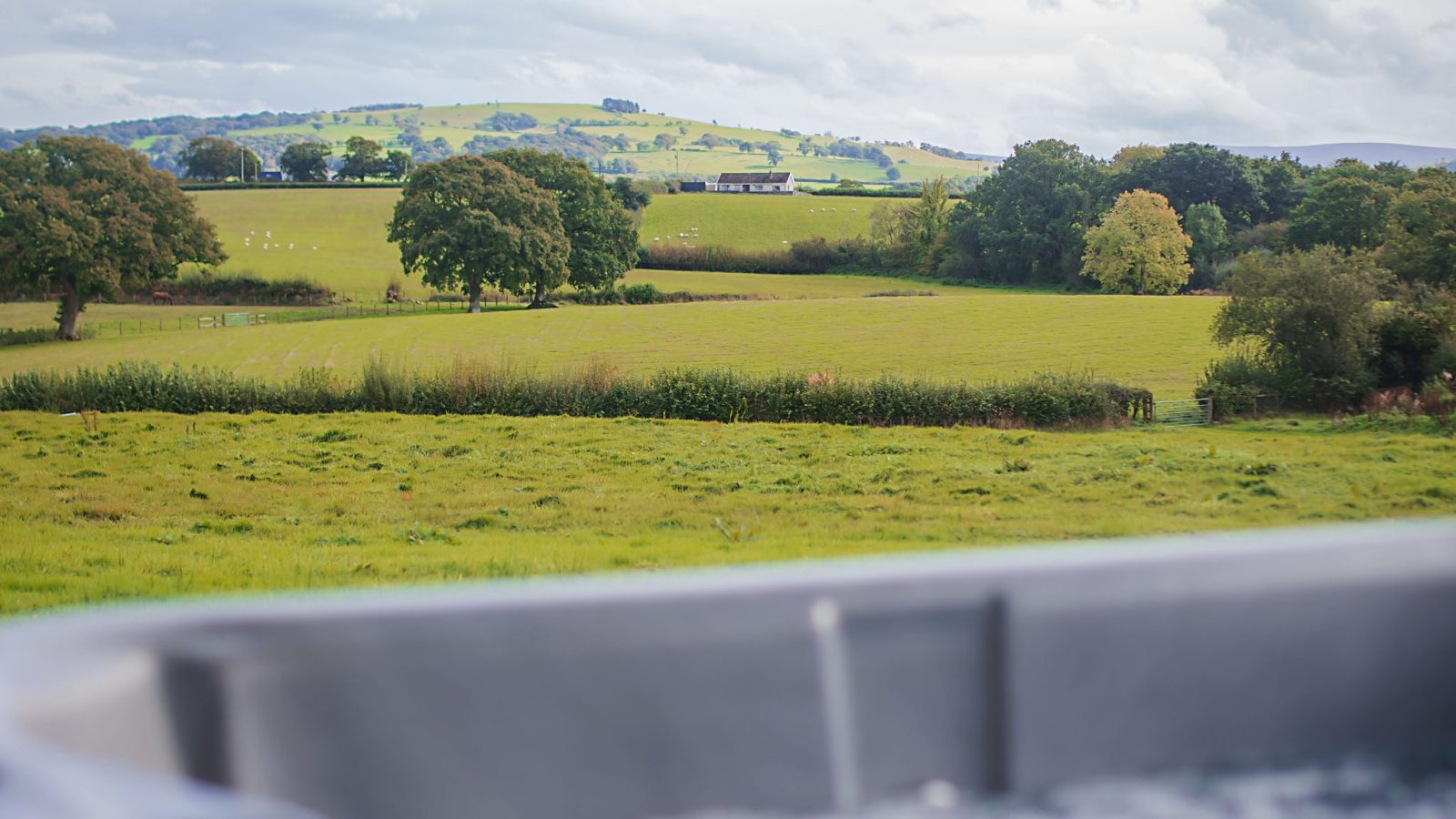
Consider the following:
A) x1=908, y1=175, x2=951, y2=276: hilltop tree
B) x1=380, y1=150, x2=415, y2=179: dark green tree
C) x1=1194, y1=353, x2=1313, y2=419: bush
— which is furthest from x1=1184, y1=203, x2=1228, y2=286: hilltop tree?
x1=380, y1=150, x2=415, y2=179: dark green tree

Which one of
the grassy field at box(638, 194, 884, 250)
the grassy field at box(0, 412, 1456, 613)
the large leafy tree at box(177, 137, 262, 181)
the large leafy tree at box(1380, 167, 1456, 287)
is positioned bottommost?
the grassy field at box(0, 412, 1456, 613)

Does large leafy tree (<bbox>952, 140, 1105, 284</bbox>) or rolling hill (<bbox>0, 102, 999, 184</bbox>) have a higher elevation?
rolling hill (<bbox>0, 102, 999, 184</bbox>)

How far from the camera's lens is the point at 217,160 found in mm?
49531

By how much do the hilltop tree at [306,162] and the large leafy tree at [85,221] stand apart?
24270 mm

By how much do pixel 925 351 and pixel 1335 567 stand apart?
23.1m

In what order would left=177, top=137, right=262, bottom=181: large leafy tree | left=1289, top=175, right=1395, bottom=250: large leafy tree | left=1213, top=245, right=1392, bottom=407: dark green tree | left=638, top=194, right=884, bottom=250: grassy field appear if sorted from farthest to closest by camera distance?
left=177, top=137, right=262, bottom=181: large leafy tree
left=638, top=194, right=884, bottom=250: grassy field
left=1289, top=175, right=1395, bottom=250: large leafy tree
left=1213, top=245, right=1392, bottom=407: dark green tree

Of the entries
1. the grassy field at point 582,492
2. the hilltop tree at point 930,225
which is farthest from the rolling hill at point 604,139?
the grassy field at point 582,492

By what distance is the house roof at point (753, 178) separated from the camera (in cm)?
7462

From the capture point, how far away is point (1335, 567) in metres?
1.34

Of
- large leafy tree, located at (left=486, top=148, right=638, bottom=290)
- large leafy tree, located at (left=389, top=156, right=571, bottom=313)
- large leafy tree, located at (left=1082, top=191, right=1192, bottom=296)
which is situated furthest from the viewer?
large leafy tree, located at (left=486, top=148, right=638, bottom=290)

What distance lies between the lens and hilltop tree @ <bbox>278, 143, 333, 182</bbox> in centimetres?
5172

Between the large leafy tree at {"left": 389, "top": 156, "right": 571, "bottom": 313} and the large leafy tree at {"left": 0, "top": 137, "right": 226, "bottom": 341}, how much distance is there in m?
6.61

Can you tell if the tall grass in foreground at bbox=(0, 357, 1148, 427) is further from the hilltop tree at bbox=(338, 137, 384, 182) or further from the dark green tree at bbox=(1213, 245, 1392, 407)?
the hilltop tree at bbox=(338, 137, 384, 182)

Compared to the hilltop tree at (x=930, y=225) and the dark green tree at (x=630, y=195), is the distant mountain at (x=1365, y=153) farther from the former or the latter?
the dark green tree at (x=630, y=195)
